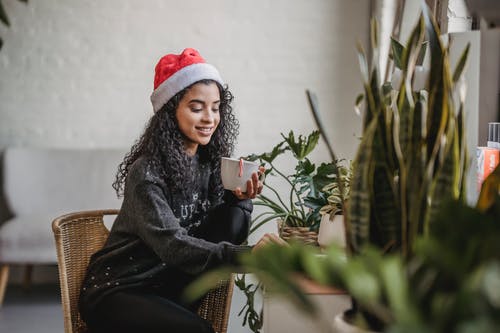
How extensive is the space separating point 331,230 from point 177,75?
26.8 inches

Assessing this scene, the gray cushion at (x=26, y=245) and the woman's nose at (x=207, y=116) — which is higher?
the woman's nose at (x=207, y=116)

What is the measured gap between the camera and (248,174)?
5.45ft

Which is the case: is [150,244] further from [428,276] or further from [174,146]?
[428,276]

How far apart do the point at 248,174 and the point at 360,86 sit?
223 centimetres

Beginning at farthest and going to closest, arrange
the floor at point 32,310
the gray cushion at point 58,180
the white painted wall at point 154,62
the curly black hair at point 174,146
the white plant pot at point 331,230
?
the white painted wall at point 154,62
the gray cushion at point 58,180
the floor at point 32,310
the curly black hair at point 174,146
the white plant pot at point 331,230

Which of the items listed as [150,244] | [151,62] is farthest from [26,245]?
[150,244]

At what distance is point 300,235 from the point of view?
1.72m

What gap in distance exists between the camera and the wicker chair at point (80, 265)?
1.62 metres

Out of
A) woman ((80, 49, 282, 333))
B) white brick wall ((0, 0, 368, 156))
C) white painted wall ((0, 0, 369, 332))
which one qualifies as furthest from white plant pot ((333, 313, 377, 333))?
white brick wall ((0, 0, 368, 156))

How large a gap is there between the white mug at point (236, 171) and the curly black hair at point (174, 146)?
19 cm

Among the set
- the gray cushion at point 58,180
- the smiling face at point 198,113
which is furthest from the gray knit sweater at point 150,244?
the gray cushion at point 58,180

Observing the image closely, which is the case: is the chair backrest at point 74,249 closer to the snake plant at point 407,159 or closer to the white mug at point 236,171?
the white mug at point 236,171

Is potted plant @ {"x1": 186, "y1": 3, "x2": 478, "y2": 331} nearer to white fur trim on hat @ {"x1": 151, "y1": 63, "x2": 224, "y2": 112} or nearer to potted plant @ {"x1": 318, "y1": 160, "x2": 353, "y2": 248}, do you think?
potted plant @ {"x1": 318, "y1": 160, "x2": 353, "y2": 248}

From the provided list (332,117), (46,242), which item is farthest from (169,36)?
(46,242)
